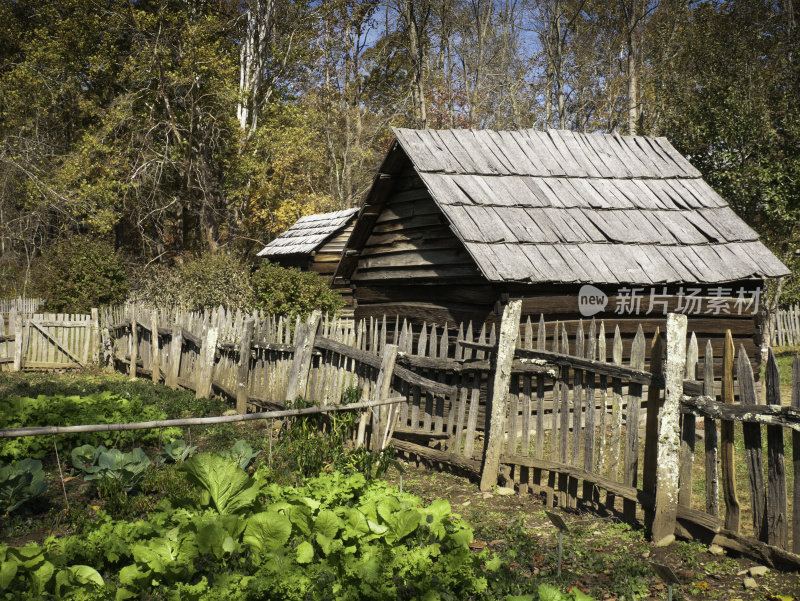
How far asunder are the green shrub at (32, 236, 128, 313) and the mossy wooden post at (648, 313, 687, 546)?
57.9ft

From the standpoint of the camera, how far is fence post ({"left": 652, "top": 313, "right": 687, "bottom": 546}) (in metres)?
5.03

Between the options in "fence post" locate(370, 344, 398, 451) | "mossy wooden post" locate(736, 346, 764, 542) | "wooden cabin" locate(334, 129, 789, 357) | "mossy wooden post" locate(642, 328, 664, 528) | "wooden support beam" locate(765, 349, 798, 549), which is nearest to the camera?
"wooden support beam" locate(765, 349, 798, 549)

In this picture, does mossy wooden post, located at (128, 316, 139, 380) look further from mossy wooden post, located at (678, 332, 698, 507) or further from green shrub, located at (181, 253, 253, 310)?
mossy wooden post, located at (678, 332, 698, 507)

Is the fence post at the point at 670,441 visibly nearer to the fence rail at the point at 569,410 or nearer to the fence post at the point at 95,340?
the fence rail at the point at 569,410

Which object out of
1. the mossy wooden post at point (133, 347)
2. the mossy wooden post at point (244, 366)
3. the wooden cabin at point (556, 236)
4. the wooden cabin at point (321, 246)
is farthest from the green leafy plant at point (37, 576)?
the wooden cabin at point (321, 246)

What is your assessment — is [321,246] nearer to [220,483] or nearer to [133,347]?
[133,347]

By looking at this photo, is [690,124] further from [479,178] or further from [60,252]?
[60,252]

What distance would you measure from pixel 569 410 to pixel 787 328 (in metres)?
18.7

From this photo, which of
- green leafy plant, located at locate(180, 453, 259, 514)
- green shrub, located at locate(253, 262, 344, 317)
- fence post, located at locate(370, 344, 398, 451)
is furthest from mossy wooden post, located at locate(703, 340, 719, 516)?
green shrub, located at locate(253, 262, 344, 317)

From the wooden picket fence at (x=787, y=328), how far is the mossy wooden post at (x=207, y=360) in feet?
62.3

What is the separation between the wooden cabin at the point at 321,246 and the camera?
875 inches

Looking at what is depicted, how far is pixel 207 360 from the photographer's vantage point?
11.7 metres

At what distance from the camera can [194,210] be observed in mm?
31859

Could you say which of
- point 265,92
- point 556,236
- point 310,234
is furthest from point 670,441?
point 265,92
